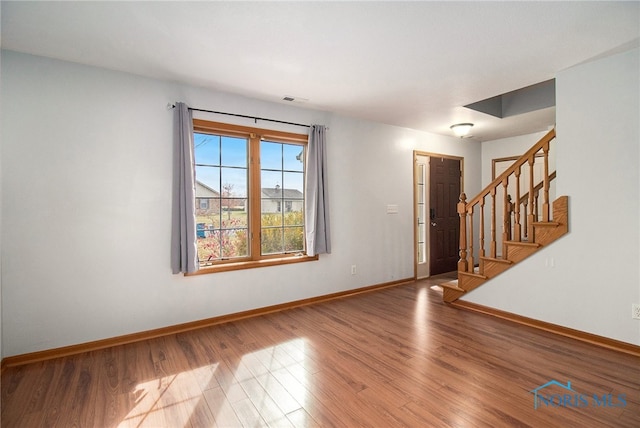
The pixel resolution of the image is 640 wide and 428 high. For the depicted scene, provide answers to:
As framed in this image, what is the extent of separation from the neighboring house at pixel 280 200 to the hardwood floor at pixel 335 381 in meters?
1.50

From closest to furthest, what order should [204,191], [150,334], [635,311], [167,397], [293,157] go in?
[167,397] → [635,311] → [150,334] → [204,191] → [293,157]

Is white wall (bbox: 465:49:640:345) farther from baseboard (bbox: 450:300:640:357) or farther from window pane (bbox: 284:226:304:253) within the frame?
window pane (bbox: 284:226:304:253)

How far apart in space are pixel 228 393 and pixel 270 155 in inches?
A: 108

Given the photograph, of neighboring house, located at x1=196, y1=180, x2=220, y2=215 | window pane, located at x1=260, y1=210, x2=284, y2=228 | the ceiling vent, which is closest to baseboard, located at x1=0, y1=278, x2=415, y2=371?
window pane, located at x1=260, y1=210, x2=284, y2=228

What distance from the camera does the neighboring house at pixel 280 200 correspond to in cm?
399

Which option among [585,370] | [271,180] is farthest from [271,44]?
[585,370]

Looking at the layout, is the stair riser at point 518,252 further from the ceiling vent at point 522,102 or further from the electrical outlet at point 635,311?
the ceiling vent at point 522,102

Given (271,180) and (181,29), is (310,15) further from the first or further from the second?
(271,180)

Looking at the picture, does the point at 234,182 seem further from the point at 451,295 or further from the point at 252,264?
the point at 451,295

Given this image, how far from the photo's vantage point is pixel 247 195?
386cm

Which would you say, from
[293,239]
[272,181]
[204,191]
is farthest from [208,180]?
[293,239]

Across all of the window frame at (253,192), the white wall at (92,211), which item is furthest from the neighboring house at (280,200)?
the white wall at (92,211)

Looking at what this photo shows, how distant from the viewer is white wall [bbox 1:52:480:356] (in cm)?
265

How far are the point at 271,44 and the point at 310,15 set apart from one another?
50 centimetres
